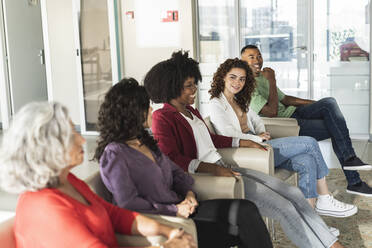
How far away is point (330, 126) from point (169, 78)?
184 centimetres

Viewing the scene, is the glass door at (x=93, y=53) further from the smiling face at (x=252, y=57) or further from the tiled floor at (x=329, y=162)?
the smiling face at (x=252, y=57)

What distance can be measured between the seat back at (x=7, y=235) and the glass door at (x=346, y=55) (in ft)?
17.3

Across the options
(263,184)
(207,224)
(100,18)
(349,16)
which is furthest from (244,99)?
(100,18)

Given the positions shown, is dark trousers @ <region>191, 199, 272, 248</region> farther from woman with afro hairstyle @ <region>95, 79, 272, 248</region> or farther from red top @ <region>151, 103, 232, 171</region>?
red top @ <region>151, 103, 232, 171</region>

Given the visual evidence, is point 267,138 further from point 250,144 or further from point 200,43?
point 200,43

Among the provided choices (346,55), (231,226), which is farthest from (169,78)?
(346,55)

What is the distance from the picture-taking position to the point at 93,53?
6980mm

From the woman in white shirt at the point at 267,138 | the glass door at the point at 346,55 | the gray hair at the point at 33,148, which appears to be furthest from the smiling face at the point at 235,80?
the glass door at the point at 346,55

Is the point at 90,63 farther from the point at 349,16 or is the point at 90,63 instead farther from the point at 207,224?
the point at 207,224

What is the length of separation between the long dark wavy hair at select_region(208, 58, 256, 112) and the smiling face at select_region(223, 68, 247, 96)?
29 millimetres

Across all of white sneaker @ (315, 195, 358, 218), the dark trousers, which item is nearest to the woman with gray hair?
the dark trousers

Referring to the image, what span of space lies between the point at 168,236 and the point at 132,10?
528 cm

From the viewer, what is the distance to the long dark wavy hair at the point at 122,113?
213cm

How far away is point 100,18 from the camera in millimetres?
6867
